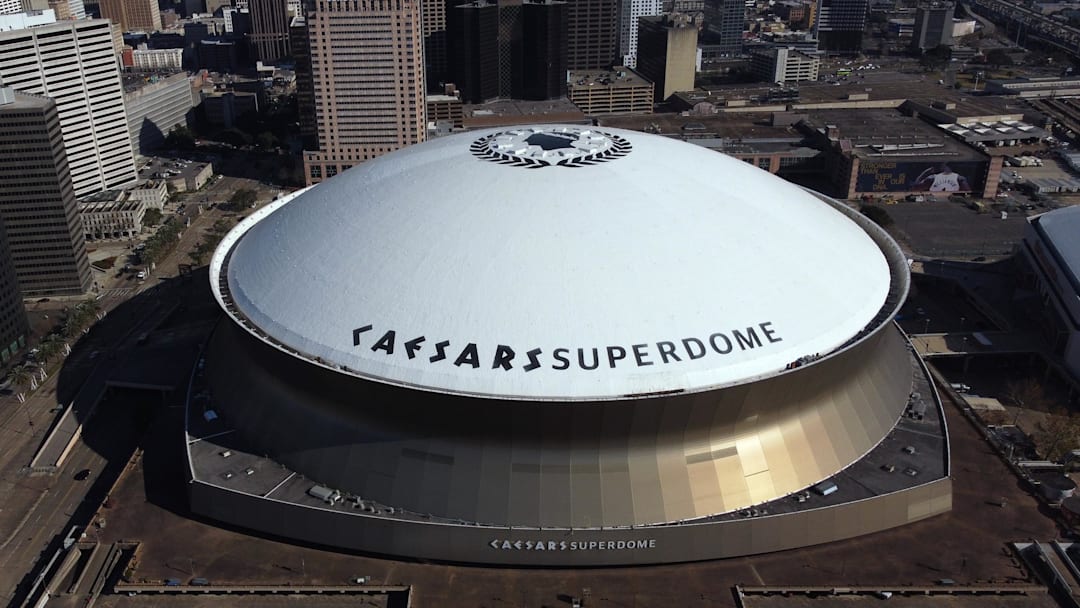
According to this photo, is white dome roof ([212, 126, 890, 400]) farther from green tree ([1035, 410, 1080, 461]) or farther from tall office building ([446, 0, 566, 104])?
tall office building ([446, 0, 566, 104])

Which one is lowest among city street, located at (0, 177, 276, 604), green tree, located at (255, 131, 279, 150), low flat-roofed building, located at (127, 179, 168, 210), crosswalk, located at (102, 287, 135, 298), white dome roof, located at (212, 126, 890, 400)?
city street, located at (0, 177, 276, 604)

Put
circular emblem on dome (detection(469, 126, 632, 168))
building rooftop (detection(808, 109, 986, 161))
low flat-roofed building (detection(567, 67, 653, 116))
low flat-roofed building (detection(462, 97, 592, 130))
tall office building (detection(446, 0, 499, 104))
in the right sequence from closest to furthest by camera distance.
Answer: circular emblem on dome (detection(469, 126, 632, 168)), building rooftop (detection(808, 109, 986, 161)), low flat-roofed building (detection(462, 97, 592, 130)), tall office building (detection(446, 0, 499, 104)), low flat-roofed building (detection(567, 67, 653, 116))

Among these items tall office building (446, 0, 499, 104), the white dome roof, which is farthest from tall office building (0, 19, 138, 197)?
the white dome roof

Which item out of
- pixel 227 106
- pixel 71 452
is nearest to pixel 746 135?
pixel 227 106

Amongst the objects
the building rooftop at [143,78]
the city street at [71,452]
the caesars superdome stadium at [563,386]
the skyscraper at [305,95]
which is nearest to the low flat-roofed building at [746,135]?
the skyscraper at [305,95]

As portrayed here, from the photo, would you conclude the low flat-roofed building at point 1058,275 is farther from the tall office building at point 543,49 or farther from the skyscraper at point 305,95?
the tall office building at point 543,49

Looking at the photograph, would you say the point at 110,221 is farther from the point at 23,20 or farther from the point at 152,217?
the point at 23,20

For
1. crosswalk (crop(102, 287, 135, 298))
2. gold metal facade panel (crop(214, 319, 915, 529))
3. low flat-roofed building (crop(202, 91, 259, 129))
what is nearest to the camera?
gold metal facade panel (crop(214, 319, 915, 529))
